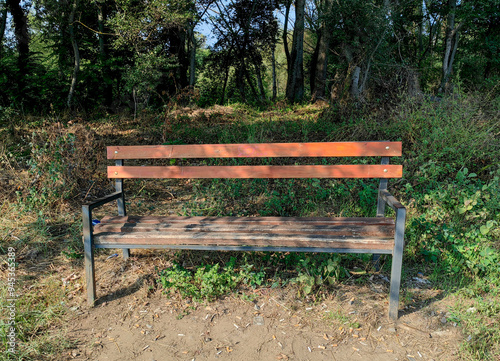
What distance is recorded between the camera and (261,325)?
2660mm

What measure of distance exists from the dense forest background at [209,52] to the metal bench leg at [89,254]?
4678mm

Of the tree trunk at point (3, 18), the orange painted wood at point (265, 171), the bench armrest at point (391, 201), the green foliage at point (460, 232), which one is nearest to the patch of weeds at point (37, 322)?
the orange painted wood at point (265, 171)

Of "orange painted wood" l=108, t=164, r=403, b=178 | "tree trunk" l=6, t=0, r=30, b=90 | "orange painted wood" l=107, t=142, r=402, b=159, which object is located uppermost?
"tree trunk" l=6, t=0, r=30, b=90

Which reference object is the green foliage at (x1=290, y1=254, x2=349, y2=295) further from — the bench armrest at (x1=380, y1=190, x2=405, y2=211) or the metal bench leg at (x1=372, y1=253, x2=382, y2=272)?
the bench armrest at (x1=380, y1=190, x2=405, y2=211)

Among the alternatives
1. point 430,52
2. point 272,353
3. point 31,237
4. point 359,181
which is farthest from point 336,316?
point 430,52

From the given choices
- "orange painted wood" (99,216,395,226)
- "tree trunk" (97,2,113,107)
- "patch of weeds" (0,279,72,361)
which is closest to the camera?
"patch of weeds" (0,279,72,361)

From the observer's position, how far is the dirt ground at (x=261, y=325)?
2.39 m

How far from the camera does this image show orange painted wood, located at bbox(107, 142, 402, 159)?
3.08m

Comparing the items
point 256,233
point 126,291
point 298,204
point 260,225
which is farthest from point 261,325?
→ point 298,204

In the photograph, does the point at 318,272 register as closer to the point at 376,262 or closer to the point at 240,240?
the point at 376,262

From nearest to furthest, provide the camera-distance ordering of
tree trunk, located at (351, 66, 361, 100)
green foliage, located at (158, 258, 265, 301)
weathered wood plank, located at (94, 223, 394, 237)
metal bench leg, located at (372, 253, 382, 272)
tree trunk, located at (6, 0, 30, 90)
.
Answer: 1. weathered wood plank, located at (94, 223, 394, 237)
2. green foliage, located at (158, 258, 265, 301)
3. metal bench leg, located at (372, 253, 382, 272)
4. tree trunk, located at (351, 66, 361, 100)
5. tree trunk, located at (6, 0, 30, 90)

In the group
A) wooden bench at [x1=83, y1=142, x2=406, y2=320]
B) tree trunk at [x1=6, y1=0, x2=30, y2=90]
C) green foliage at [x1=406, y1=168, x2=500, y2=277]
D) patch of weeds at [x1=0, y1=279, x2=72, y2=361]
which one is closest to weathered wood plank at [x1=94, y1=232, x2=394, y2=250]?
wooden bench at [x1=83, y1=142, x2=406, y2=320]

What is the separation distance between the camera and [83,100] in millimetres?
12734

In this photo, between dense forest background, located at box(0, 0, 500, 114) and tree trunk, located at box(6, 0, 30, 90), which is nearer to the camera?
dense forest background, located at box(0, 0, 500, 114)
